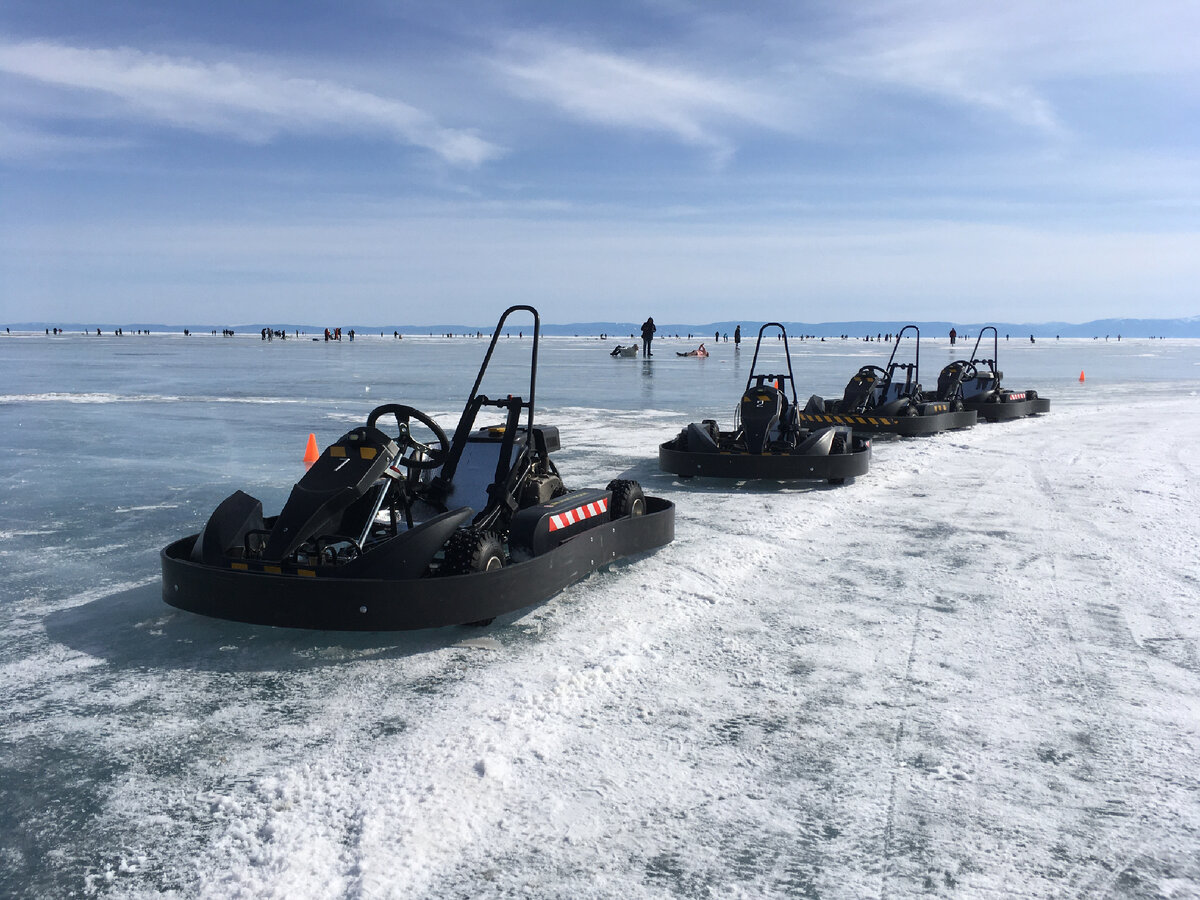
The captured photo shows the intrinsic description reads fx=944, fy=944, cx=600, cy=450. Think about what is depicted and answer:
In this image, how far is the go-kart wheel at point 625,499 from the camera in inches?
229

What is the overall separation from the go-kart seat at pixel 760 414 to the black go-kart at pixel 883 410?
9.37 feet

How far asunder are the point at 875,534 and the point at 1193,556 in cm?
190

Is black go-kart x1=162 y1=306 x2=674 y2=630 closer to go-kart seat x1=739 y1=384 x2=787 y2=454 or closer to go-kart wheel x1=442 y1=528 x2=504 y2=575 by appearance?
go-kart wheel x1=442 y1=528 x2=504 y2=575

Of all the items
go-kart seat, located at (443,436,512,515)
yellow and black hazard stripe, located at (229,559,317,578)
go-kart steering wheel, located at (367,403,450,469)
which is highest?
go-kart steering wheel, located at (367,403,450,469)

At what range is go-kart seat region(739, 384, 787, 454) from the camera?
8.87 m

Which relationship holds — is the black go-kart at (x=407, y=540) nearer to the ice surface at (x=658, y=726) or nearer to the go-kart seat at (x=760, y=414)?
the ice surface at (x=658, y=726)

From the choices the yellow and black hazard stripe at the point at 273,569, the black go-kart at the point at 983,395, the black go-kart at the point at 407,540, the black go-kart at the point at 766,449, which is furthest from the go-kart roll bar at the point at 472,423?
the black go-kart at the point at 983,395

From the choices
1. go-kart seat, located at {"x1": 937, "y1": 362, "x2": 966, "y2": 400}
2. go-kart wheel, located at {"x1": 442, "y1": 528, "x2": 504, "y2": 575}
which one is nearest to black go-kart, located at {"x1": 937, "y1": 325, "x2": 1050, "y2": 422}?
go-kart seat, located at {"x1": 937, "y1": 362, "x2": 966, "y2": 400}

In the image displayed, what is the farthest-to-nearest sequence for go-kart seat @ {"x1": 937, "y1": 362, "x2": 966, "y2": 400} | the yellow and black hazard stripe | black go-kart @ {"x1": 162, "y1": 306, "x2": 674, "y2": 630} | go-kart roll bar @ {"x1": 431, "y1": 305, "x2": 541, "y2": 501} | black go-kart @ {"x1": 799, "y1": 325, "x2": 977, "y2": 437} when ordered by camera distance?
go-kart seat @ {"x1": 937, "y1": 362, "x2": 966, "y2": 400} → black go-kart @ {"x1": 799, "y1": 325, "x2": 977, "y2": 437} → go-kart roll bar @ {"x1": 431, "y1": 305, "x2": 541, "y2": 501} → the yellow and black hazard stripe → black go-kart @ {"x1": 162, "y1": 306, "x2": 674, "y2": 630}

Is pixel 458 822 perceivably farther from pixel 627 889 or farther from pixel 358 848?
pixel 627 889

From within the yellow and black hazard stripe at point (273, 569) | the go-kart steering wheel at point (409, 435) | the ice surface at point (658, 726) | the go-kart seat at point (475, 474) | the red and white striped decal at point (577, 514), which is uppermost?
the go-kart steering wheel at point (409, 435)

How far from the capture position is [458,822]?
2.69m

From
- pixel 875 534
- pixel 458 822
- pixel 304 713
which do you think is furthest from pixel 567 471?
pixel 458 822

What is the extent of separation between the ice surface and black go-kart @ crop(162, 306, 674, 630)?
196mm
